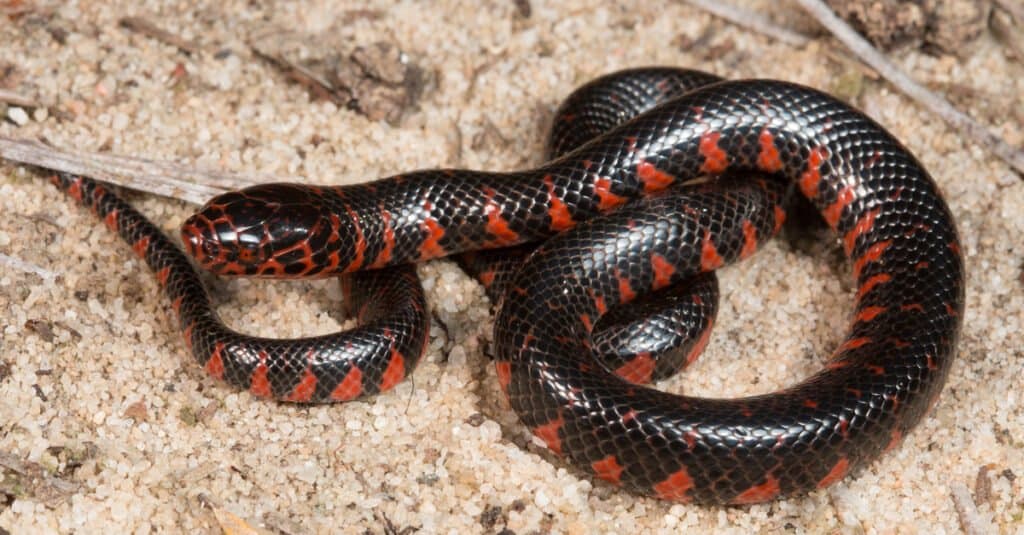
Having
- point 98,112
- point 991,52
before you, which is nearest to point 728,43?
point 991,52

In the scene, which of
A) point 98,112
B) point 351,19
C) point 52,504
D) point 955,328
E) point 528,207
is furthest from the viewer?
point 351,19

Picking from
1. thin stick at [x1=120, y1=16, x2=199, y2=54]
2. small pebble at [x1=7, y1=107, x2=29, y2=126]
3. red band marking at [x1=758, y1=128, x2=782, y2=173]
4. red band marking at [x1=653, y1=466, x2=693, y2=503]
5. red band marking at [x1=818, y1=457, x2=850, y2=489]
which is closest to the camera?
red band marking at [x1=653, y1=466, x2=693, y2=503]

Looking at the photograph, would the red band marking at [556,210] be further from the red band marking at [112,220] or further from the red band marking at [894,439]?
the red band marking at [112,220]

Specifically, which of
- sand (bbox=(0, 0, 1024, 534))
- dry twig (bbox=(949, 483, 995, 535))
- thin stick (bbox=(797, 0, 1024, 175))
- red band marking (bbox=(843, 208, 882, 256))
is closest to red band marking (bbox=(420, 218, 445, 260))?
sand (bbox=(0, 0, 1024, 534))

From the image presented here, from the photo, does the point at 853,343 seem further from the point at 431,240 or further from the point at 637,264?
the point at 431,240

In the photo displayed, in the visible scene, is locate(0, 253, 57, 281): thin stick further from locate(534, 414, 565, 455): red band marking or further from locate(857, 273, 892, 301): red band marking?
locate(857, 273, 892, 301): red band marking

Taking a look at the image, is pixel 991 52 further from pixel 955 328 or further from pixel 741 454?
pixel 741 454
